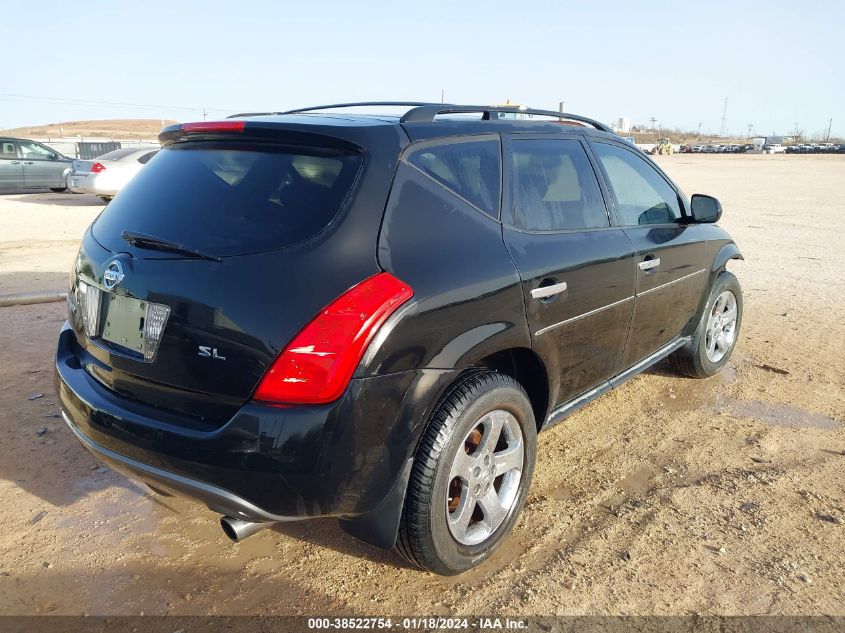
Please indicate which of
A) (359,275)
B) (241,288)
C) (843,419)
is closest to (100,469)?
(241,288)

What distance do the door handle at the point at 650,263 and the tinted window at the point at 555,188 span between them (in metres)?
0.36

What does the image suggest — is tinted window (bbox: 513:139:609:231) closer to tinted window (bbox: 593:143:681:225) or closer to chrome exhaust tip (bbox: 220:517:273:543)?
tinted window (bbox: 593:143:681:225)

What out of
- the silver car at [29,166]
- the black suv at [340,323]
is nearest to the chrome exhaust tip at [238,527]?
the black suv at [340,323]

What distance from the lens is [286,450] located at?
2133 mm

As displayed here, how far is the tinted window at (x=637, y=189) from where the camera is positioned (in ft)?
12.3

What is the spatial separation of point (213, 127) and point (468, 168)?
3.42ft

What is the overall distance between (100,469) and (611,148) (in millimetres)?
3318

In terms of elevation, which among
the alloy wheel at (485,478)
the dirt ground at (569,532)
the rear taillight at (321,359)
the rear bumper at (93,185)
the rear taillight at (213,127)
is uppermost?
the rear taillight at (213,127)

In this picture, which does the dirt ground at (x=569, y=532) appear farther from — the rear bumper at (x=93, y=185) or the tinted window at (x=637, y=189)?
the rear bumper at (x=93, y=185)

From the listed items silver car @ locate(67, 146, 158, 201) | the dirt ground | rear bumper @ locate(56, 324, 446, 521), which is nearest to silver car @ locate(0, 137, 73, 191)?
silver car @ locate(67, 146, 158, 201)

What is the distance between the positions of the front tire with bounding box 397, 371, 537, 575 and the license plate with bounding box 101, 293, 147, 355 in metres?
1.08

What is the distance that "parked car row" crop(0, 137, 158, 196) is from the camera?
14.9m

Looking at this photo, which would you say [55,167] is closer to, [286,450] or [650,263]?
[650,263]

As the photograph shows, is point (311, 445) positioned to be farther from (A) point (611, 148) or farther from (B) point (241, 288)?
(A) point (611, 148)
